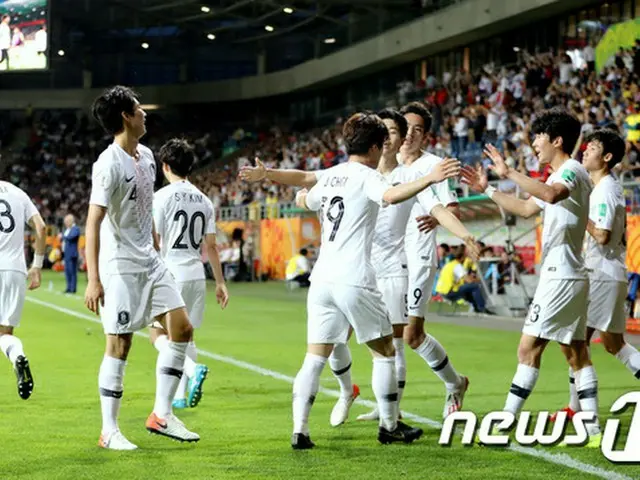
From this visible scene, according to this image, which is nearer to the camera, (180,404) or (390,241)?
(390,241)

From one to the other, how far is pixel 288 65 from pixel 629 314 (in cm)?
4500

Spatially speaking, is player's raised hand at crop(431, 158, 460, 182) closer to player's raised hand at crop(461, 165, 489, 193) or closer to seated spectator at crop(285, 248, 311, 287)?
player's raised hand at crop(461, 165, 489, 193)

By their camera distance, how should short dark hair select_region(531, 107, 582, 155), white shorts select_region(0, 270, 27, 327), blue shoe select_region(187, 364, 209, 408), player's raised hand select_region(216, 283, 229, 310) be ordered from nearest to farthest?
short dark hair select_region(531, 107, 582, 155) → blue shoe select_region(187, 364, 209, 408) → player's raised hand select_region(216, 283, 229, 310) → white shorts select_region(0, 270, 27, 327)

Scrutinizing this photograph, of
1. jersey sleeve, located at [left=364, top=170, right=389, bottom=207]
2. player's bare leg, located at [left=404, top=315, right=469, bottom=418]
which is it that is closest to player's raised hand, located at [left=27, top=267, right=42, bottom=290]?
player's bare leg, located at [left=404, top=315, right=469, bottom=418]

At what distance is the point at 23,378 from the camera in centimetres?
1064

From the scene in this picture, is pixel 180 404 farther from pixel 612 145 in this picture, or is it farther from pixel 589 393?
pixel 612 145

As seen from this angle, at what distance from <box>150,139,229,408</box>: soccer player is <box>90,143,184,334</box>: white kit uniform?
2.07 m

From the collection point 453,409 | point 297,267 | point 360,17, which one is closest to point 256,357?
point 453,409

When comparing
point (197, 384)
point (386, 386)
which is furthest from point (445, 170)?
point (197, 384)

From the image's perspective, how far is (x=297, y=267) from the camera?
34.3 metres

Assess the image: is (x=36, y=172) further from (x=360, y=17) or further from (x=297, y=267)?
(x=297, y=267)

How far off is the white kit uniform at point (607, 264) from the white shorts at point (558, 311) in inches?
38.4

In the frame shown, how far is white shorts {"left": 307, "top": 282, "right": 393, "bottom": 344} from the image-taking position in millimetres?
8086

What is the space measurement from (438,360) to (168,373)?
225cm
